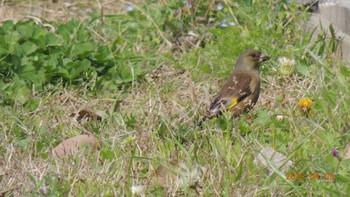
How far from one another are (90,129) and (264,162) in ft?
4.25

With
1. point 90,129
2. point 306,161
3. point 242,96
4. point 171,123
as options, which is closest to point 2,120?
point 90,129

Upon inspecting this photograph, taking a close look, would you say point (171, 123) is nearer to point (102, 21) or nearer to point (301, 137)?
point (301, 137)

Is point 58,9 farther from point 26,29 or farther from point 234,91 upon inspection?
point 234,91

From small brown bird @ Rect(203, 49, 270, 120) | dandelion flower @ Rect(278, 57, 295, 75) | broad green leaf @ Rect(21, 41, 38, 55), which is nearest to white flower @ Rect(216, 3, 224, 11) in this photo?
small brown bird @ Rect(203, 49, 270, 120)

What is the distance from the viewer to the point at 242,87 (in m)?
6.14

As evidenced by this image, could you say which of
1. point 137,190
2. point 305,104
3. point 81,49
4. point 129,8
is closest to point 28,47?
point 81,49

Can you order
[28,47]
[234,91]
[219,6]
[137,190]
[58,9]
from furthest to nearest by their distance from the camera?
[58,9]
[219,6]
[28,47]
[234,91]
[137,190]

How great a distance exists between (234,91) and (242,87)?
0.06m

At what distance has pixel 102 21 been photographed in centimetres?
757

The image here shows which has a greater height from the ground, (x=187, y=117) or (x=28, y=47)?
(x=187, y=117)

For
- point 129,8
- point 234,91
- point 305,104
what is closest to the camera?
point 305,104

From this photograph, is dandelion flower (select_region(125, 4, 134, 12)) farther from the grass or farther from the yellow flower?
the yellow flower

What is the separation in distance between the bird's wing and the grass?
0.30 ft

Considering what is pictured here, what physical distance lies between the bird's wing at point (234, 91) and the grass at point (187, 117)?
0.30ft
